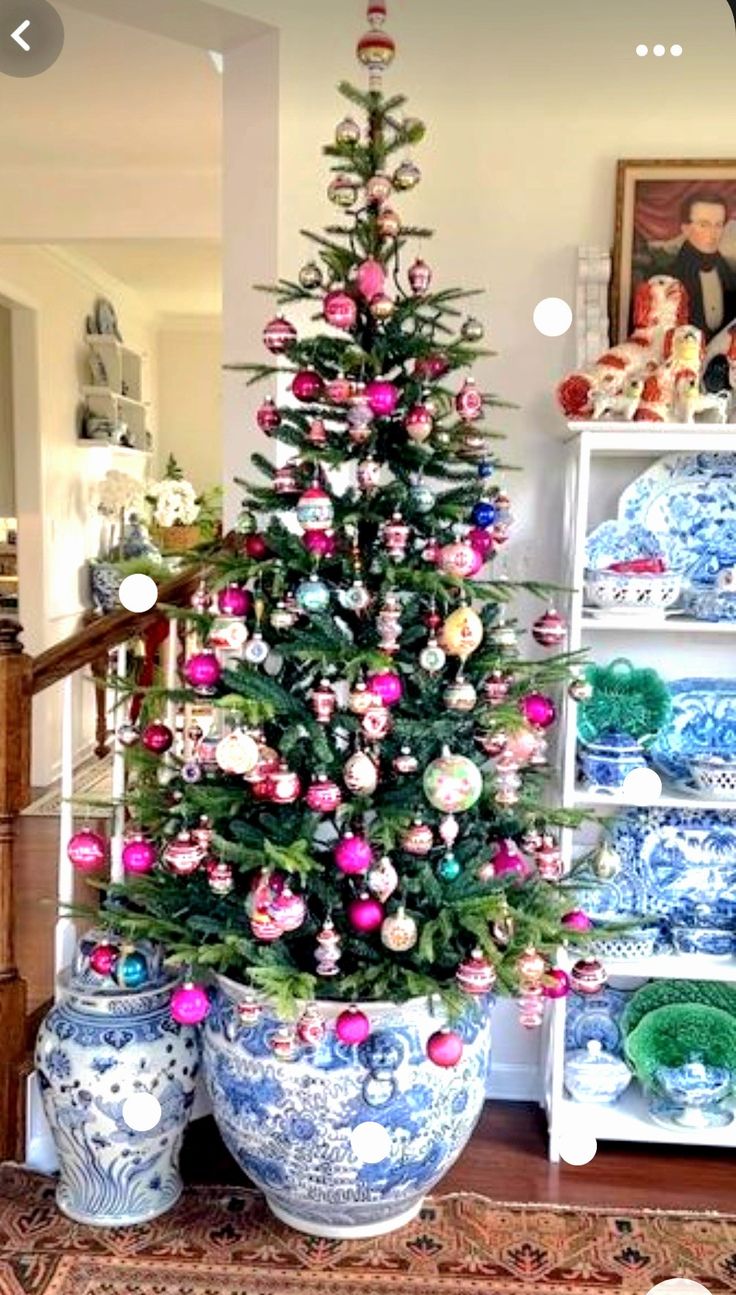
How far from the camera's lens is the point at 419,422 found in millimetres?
1757

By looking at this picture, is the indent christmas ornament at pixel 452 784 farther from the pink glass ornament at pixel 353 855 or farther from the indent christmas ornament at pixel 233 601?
the indent christmas ornament at pixel 233 601

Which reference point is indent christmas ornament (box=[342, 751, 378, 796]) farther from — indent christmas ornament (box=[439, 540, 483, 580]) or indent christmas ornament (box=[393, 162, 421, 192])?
indent christmas ornament (box=[393, 162, 421, 192])

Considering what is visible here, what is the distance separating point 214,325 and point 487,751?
252 inches

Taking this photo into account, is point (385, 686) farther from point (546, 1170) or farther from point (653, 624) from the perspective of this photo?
point (546, 1170)

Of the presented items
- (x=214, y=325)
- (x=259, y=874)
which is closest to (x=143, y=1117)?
(x=259, y=874)

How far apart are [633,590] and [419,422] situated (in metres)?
0.72

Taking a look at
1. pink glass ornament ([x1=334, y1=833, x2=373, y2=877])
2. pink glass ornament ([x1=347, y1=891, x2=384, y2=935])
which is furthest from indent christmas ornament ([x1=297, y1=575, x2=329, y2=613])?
pink glass ornament ([x1=347, y1=891, x2=384, y2=935])

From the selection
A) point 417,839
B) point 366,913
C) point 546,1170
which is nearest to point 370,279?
point 417,839

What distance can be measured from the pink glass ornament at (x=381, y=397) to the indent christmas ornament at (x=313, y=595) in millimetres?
289

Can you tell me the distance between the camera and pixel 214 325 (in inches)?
299

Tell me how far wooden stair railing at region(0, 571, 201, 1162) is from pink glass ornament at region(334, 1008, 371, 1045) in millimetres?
769

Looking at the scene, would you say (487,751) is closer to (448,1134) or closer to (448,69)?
(448,1134)
